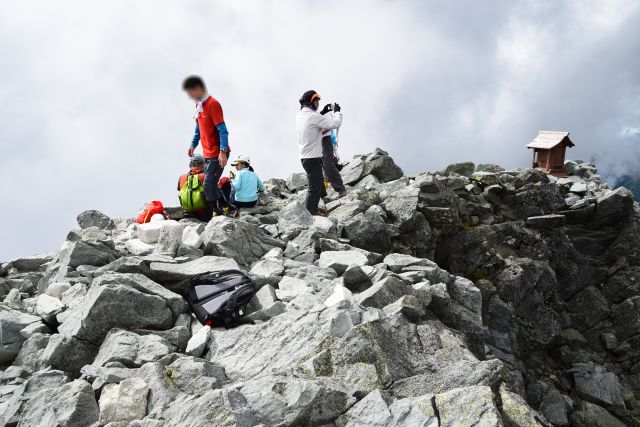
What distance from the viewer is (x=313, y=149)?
17.0 meters

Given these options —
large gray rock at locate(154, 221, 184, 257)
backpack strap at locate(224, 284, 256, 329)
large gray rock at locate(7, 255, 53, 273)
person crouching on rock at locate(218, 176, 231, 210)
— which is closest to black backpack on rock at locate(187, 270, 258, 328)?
backpack strap at locate(224, 284, 256, 329)

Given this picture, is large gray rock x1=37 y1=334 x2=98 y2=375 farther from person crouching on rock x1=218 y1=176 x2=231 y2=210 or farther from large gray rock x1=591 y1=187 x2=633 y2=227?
large gray rock x1=591 y1=187 x2=633 y2=227

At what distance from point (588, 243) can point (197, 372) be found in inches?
1090

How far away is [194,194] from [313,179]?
4017 mm

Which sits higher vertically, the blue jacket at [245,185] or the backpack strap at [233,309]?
the blue jacket at [245,185]

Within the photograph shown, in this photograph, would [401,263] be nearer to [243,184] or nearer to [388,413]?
[388,413]

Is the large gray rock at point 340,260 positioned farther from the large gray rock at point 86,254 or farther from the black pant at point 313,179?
the large gray rock at point 86,254

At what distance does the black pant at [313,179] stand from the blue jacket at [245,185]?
2.38 meters

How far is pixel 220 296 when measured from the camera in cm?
952

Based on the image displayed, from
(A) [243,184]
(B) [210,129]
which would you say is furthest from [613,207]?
(B) [210,129]

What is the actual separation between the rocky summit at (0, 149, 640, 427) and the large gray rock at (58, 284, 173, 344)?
32 mm

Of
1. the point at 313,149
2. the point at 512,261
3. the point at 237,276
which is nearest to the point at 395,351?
the point at 237,276

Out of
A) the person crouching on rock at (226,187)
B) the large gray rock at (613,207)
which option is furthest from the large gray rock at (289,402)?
the large gray rock at (613,207)

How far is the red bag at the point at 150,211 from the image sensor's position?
17.1 metres
